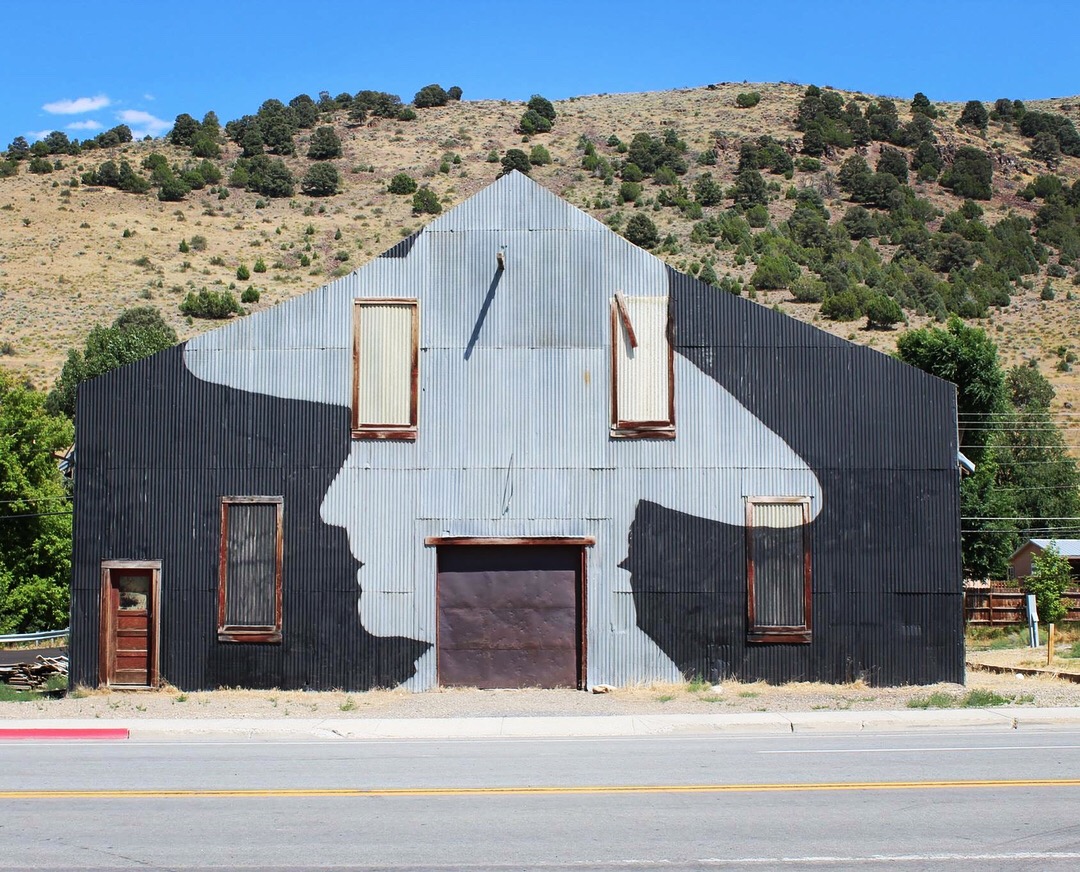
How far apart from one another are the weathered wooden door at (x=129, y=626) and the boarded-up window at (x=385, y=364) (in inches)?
179

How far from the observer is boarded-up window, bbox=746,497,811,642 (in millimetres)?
20891

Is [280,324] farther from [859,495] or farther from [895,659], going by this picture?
[895,659]

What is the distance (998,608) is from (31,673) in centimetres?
2875

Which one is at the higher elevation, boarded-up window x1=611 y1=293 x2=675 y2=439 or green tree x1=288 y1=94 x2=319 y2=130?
green tree x1=288 y1=94 x2=319 y2=130

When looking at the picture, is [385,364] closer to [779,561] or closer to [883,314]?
[779,561]

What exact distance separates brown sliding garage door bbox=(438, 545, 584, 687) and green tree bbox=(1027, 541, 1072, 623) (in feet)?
71.1

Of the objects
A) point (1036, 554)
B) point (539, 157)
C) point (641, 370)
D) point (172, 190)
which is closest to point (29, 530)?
point (641, 370)

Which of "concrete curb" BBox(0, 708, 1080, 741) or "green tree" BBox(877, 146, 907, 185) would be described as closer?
"concrete curb" BBox(0, 708, 1080, 741)

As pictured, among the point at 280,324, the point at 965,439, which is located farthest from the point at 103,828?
the point at 965,439

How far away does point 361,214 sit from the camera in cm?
8362

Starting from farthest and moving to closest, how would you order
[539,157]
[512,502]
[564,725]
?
[539,157] → [512,502] → [564,725]

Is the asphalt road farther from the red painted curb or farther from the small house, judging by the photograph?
the small house

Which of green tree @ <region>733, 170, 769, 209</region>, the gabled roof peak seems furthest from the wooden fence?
green tree @ <region>733, 170, 769, 209</region>

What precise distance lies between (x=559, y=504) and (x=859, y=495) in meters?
5.16
